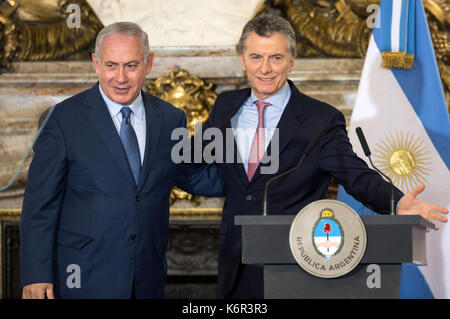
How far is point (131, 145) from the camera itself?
7.69ft

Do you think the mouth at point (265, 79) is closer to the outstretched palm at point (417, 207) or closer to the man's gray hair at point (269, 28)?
the man's gray hair at point (269, 28)

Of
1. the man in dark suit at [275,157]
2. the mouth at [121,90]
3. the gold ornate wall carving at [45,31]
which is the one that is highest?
the gold ornate wall carving at [45,31]

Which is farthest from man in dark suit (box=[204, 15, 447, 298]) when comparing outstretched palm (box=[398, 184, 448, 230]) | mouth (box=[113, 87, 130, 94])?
mouth (box=[113, 87, 130, 94])

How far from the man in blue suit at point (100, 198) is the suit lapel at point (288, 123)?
395mm

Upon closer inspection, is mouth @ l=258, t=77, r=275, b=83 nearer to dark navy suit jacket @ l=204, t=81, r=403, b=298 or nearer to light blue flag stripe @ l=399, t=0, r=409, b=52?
dark navy suit jacket @ l=204, t=81, r=403, b=298

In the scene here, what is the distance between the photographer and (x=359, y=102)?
11.4 feet

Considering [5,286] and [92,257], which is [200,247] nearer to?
[5,286]

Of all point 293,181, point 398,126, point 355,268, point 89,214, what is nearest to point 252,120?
point 293,181

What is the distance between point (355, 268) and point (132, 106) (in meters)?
1.04

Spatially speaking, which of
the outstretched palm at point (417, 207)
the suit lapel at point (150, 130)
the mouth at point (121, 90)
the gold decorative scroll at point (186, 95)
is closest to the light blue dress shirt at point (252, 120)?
the suit lapel at point (150, 130)

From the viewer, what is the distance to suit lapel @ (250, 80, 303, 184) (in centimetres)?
235

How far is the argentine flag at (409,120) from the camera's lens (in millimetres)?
3264
